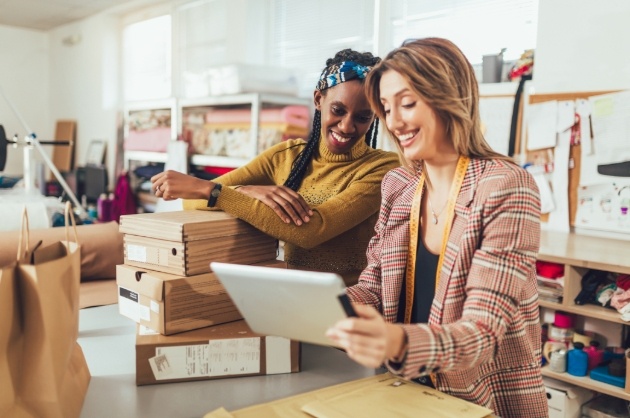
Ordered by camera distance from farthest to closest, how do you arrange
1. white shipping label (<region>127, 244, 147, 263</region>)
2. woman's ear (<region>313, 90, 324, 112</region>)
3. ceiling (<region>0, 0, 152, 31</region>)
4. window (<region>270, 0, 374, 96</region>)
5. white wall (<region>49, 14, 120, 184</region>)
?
white wall (<region>49, 14, 120, 184</region>)
ceiling (<region>0, 0, 152, 31</region>)
window (<region>270, 0, 374, 96</region>)
woman's ear (<region>313, 90, 324, 112</region>)
white shipping label (<region>127, 244, 147, 263</region>)

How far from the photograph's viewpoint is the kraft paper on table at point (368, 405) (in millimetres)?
905

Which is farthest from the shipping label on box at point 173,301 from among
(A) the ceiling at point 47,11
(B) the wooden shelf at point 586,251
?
(A) the ceiling at point 47,11

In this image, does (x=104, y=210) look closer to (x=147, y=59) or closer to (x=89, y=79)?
(x=147, y=59)

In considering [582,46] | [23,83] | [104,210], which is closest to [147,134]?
[104,210]

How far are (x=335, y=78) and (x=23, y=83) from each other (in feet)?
20.3

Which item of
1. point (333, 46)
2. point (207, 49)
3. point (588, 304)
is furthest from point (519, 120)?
point (207, 49)

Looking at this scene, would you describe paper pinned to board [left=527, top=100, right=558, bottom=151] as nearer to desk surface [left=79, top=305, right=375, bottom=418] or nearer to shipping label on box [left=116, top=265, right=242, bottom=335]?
desk surface [left=79, top=305, right=375, bottom=418]

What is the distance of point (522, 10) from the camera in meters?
2.73

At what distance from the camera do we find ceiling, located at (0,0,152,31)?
5.28 metres

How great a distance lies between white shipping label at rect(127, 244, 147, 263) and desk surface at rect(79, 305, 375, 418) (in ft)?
0.70

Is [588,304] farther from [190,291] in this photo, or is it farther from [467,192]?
[190,291]

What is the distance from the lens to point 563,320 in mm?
2232

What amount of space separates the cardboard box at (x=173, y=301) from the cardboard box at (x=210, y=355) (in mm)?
26

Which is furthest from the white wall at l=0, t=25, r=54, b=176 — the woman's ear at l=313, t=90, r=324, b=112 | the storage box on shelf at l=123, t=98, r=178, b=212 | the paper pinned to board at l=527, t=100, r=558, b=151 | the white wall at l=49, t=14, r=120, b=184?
the woman's ear at l=313, t=90, r=324, b=112
